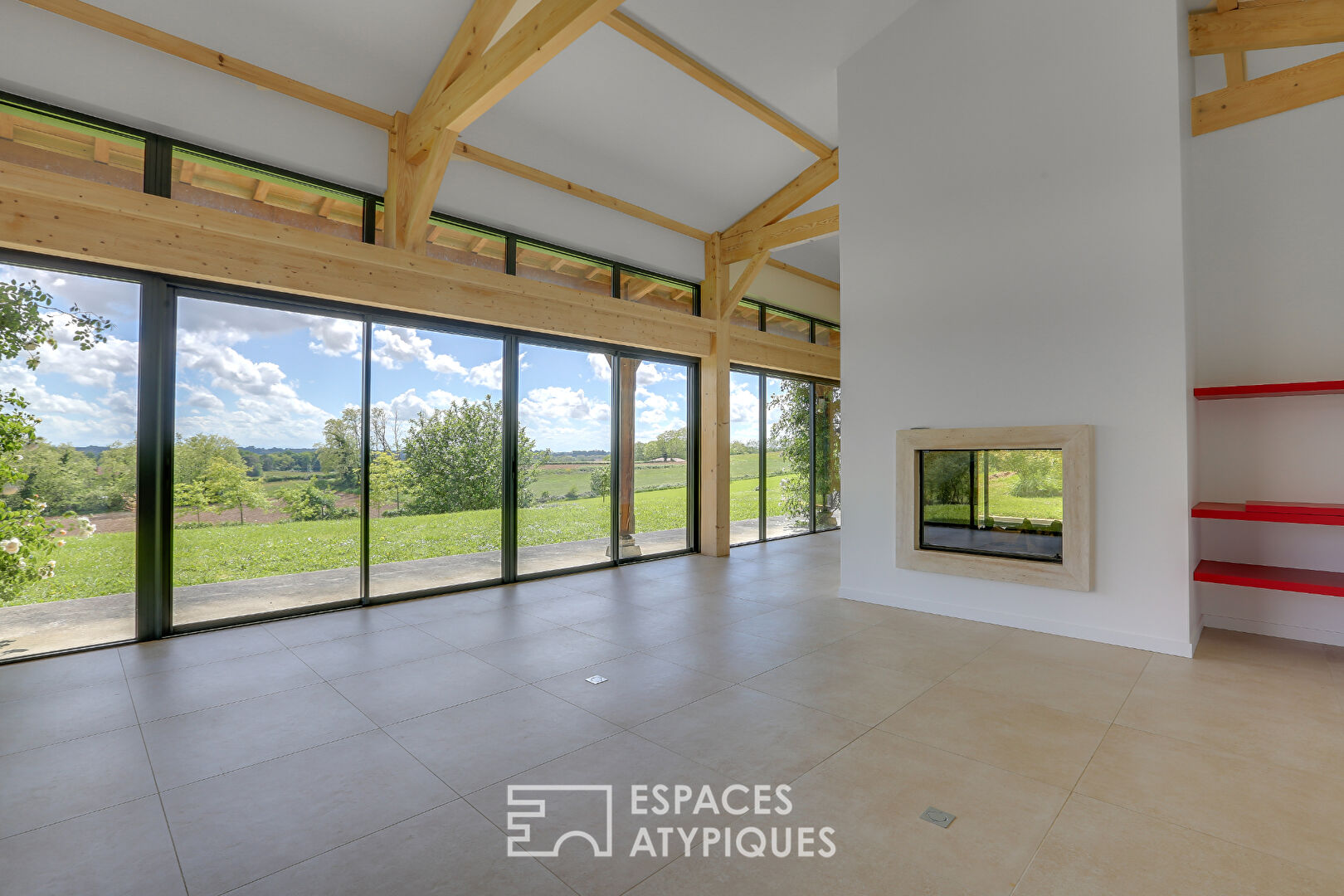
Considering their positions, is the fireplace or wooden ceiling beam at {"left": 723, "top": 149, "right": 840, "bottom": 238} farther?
wooden ceiling beam at {"left": 723, "top": 149, "right": 840, "bottom": 238}

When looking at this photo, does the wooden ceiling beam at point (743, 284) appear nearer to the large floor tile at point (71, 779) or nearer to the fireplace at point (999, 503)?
the fireplace at point (999, 503)

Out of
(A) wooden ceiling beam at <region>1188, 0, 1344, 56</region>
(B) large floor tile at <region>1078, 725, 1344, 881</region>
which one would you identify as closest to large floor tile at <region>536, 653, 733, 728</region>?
(B) large floor tile at <region>1078, 725, 1344, 881</region>

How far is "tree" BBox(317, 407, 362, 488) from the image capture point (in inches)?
194

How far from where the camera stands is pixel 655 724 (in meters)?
2.85

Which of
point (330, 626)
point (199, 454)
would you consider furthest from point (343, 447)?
point (330, 626)

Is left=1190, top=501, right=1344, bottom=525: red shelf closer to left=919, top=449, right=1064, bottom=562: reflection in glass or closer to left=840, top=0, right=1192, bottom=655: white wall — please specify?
left=840, top=0, right=1192, bottom=655: white wall

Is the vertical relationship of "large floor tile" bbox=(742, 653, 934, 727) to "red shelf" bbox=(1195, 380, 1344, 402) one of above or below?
below

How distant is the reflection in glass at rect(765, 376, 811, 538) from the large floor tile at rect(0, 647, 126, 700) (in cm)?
677

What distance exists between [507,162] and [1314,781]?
6.21m

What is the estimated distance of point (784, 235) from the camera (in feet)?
22.8

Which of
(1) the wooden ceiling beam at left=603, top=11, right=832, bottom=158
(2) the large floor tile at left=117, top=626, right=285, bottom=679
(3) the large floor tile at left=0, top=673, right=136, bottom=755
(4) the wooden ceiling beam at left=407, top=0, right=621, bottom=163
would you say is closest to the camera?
(3) the large floor tile at left=0, top=673, right=136, bottom=755

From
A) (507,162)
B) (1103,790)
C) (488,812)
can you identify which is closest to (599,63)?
(507,162)

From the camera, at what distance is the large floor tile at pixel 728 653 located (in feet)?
11.7

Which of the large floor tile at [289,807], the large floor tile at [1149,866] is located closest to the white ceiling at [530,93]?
the large floor tile at [289,807]
